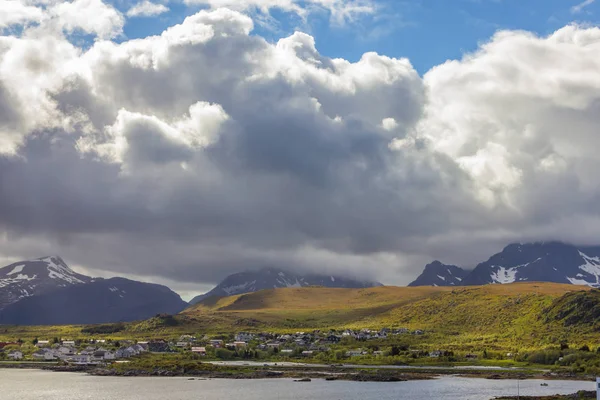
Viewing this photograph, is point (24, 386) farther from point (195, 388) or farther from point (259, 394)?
point (259, 394)

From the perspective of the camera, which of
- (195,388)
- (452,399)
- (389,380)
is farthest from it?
(389,380)

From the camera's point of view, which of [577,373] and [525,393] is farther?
[577,373]

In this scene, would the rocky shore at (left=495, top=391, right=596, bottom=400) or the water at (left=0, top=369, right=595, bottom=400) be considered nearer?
the rocky shore at (left=495, top=391, right=596, bottom=400)

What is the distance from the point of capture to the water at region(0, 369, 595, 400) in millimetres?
156500

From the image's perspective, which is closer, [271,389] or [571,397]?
[571,397]

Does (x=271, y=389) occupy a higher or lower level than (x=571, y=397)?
lower

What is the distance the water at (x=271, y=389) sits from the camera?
15650 cm

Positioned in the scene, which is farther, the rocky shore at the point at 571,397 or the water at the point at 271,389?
the water at the point at 271,389

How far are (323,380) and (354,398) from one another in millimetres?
34642

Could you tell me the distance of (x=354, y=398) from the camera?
154 metres

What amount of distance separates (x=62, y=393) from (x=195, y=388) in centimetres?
2842

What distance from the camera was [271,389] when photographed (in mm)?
170375

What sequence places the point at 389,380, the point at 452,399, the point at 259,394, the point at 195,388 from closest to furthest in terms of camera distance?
the point at 452,399, the point at 259,394, the point at 195,388, the point at 389,380

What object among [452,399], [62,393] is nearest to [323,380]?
[452,399]
